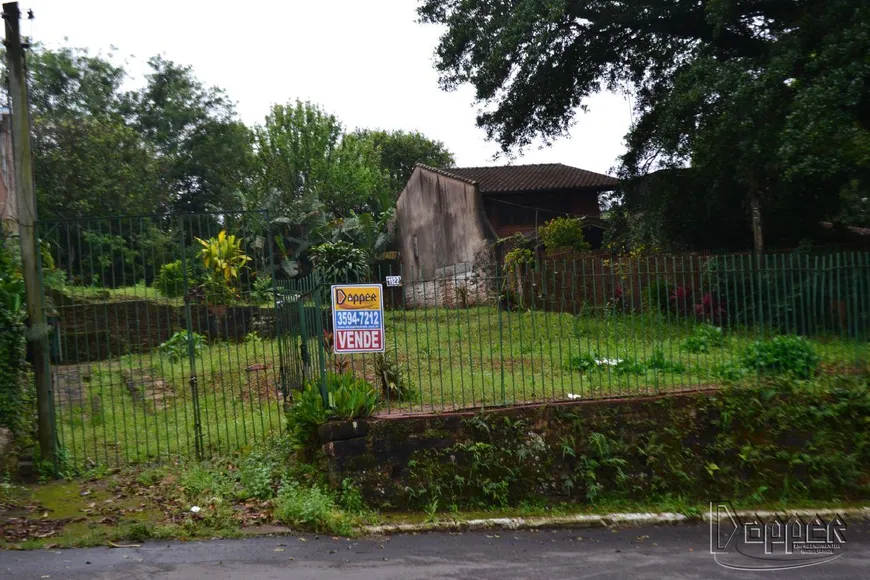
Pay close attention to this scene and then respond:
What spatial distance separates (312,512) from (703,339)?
479 centimetres

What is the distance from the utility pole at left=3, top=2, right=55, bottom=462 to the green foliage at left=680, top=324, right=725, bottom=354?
23.7ft

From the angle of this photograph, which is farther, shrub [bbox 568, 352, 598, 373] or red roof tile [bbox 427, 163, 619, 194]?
red roof tile [bbox 427, 163, 619, 194]

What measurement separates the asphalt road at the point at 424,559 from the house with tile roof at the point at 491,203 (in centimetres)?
1937

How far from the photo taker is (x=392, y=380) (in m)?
8.80

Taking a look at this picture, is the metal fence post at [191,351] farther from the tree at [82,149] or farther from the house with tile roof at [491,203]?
the tree at [82,149]

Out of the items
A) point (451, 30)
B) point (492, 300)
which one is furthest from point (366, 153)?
point (492, 300)

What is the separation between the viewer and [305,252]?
3177 centimetres

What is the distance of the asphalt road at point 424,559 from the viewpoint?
6.11 m

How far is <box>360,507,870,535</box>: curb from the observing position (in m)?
7.30

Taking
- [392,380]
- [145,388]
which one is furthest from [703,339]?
[145,388]

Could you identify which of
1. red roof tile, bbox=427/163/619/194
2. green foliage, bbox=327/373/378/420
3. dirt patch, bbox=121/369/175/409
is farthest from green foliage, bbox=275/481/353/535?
red roof tile, bbox=427/163/619/194

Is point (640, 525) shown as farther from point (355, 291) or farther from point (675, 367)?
point (355, 291)

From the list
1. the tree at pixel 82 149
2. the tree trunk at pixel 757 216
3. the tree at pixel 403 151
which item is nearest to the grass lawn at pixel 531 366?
the tree trunk at pixel 757 216

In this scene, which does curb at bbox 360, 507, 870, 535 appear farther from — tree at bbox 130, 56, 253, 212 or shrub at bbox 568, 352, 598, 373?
tree at bbox 130, 56, 253, 212
